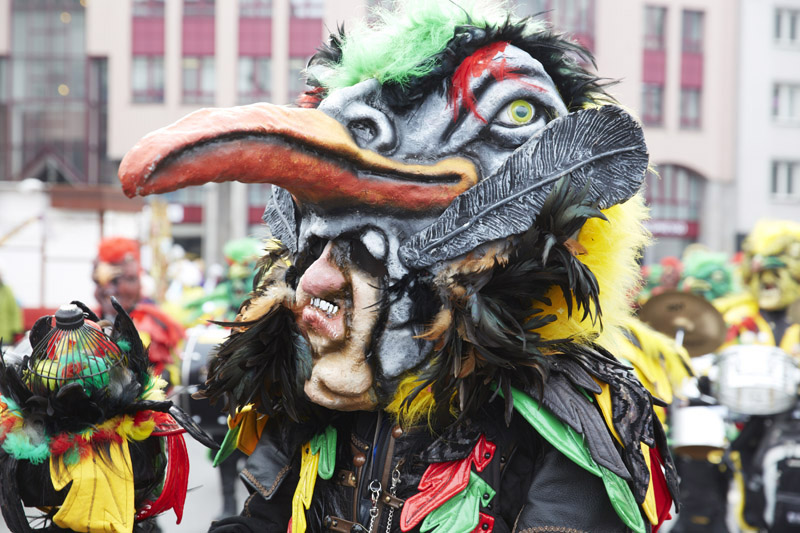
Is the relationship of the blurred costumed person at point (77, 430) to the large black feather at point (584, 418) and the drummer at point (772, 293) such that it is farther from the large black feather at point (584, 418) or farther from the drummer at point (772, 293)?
the drummer at point (772, 293)

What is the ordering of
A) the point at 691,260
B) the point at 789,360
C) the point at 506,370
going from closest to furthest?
the point at 506,370, the point at 789,360, the point at 691,260

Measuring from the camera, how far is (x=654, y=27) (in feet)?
89.2

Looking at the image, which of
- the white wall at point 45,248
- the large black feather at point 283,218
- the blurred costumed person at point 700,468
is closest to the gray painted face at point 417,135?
the large black feather at point 283,218

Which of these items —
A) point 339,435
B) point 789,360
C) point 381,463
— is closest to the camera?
point 381,463

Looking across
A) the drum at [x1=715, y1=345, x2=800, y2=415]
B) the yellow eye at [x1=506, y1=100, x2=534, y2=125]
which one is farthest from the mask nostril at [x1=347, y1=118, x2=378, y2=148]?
the drum at [x1=715, y1=345, x2=800, y2=415]

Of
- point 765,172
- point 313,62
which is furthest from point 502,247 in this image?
point 765,172

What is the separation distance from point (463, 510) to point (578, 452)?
0.90ft

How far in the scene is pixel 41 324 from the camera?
203cm

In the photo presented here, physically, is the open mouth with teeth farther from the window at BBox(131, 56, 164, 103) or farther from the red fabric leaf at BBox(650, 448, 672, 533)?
the window at BBox(131, 56, 164, 103)

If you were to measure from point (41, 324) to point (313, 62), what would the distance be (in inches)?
36.5

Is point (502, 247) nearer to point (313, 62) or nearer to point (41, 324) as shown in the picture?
point (313, 62)

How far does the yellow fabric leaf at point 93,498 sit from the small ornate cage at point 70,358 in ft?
0.54

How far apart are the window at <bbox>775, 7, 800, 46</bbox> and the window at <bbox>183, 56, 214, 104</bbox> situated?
1763cm

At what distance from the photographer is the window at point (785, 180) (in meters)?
26.6
